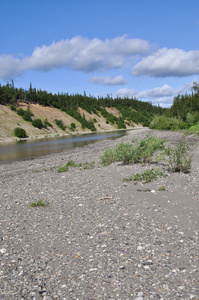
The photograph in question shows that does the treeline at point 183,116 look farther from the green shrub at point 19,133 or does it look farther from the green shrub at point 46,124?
the green shrub at point 19,133

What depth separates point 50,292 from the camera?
5168 mm

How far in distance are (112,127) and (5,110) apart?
2430 inches

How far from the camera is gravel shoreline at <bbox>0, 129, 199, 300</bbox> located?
17.1 feet

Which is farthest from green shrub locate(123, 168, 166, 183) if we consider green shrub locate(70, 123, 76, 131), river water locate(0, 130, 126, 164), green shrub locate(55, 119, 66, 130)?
green shrub locate(70, 123, 76, 131)

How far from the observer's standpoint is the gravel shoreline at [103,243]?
521cm

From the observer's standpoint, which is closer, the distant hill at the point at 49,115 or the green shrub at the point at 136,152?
the green shrub at the point at 136,152

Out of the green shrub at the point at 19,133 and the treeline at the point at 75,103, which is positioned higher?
the treeline at the point at 75,103

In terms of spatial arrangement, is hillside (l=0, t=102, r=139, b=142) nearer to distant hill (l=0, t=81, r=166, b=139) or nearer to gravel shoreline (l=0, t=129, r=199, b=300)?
distant hill (l=0, t=81, r=166, b=139)

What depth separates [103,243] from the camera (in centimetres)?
705

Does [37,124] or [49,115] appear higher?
[49,115]

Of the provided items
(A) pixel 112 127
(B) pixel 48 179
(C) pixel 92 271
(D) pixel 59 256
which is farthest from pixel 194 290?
(A) pixel 112 127

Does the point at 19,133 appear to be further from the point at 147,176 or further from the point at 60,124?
the point at 147,176

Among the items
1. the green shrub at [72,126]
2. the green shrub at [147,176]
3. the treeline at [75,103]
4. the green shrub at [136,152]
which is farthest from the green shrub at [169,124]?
the green shrub at [147,176]

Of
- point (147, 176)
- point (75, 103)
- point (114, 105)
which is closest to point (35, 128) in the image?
point (75, 103)
